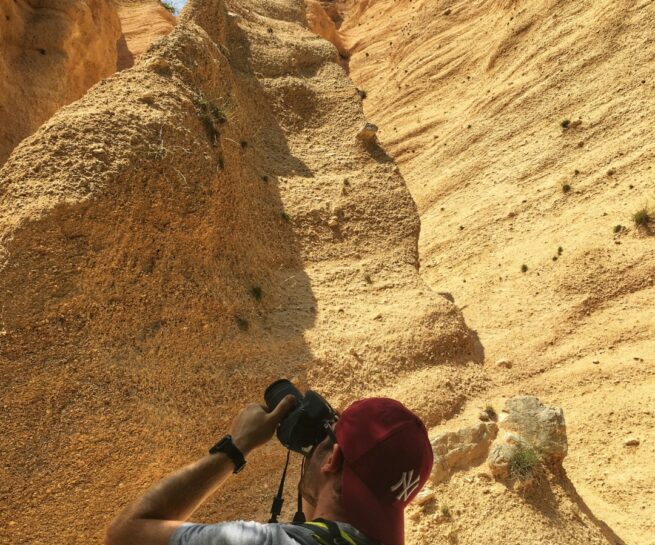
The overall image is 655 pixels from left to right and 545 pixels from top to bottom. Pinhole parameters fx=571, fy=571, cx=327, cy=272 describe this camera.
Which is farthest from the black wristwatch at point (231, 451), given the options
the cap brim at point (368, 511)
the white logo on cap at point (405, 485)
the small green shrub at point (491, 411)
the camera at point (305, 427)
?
the small green shrub at point (491, 411)

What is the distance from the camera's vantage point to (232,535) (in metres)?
1.66

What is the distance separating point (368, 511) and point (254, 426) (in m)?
0.51

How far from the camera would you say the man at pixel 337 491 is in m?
1.69

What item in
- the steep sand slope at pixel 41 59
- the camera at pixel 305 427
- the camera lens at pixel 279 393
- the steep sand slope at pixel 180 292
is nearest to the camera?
the camera at pixel 305 427

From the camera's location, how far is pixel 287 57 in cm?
821

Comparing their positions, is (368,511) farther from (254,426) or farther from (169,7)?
(169,7)

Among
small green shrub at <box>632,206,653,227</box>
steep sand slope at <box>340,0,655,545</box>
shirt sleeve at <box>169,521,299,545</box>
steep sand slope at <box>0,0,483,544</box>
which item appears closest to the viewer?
shirt sleeve at <box>169,521,299,545</box>

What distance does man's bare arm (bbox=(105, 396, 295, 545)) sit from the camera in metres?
1.71

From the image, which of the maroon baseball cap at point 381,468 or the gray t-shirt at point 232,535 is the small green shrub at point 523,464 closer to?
the maroon baseball cap at point 381,468

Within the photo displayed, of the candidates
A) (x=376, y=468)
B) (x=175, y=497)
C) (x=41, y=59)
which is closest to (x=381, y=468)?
(x=376, y=468)

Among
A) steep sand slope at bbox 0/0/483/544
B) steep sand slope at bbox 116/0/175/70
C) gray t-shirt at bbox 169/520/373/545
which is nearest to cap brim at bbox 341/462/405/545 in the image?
gray t-shirt at bbox 169/520/373/545

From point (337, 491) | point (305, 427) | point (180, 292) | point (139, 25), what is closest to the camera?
point (337, 491)

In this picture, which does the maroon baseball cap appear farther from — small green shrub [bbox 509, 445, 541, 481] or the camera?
small green shrub [bbox 509, 445, 541, 481]

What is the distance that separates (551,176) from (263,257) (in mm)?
7420
